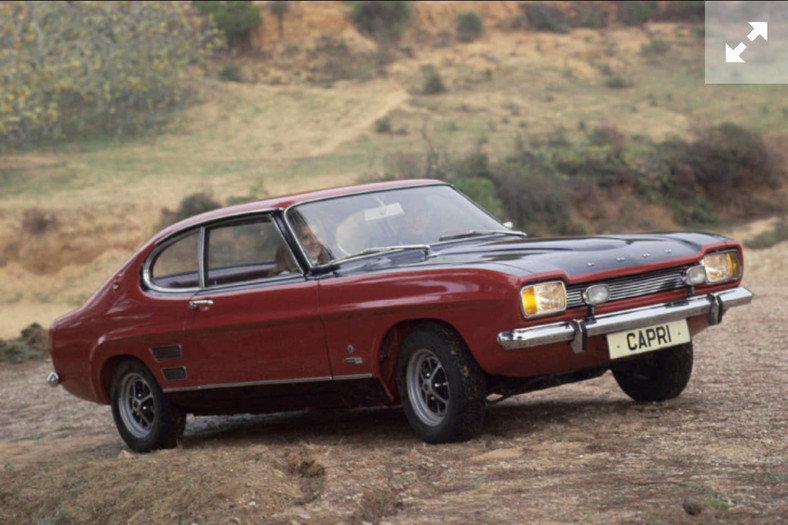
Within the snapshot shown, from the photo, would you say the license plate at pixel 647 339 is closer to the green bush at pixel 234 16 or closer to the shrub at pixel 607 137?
the shrub at pixel 607 137

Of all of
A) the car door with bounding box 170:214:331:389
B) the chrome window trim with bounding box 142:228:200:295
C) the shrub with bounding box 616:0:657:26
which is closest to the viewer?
the car door with bounding box 170:214:331:389

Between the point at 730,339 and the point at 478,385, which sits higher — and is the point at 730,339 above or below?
below

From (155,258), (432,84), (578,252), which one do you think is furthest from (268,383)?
(432,84)

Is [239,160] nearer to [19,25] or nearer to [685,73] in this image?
[19,25]

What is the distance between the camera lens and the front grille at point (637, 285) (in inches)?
233

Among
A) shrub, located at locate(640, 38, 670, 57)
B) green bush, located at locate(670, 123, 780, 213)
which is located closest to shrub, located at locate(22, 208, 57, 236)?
green bush, located at locate(670, 123, 780, 213)

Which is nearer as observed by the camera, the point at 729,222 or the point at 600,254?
the point at 600,254

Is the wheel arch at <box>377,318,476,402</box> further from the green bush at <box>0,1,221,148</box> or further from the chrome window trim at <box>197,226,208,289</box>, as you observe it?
the green bush at <box>0,1,221,148</box>

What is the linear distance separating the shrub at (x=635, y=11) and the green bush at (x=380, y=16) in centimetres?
894

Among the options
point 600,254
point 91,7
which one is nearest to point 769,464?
point 600,254

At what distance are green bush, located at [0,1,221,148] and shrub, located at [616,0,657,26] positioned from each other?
19642 mm

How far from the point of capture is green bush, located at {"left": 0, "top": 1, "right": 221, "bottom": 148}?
93.4 feet

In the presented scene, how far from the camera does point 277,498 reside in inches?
202

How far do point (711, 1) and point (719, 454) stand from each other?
47.1 meters
